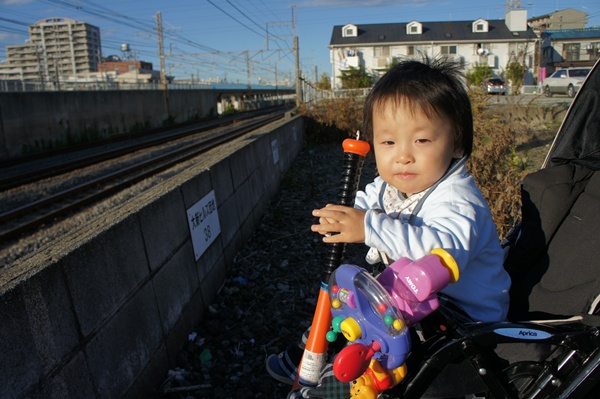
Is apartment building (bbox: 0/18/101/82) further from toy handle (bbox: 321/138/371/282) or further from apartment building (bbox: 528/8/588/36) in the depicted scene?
toy handle (bbox: 321/138/371/282)

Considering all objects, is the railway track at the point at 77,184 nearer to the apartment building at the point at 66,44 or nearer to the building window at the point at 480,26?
the building window at the point at 480,26

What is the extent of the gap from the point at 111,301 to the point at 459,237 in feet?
5.58

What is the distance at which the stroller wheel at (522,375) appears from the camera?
1.83m

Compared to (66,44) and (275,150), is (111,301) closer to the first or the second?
(275,150)

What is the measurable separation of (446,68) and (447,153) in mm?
337

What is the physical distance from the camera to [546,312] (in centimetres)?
211

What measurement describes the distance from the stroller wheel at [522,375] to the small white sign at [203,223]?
8.39ft

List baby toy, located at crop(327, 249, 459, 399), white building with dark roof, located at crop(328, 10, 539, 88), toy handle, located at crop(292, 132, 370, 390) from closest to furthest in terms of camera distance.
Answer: baby toy, located at crop(327, 249, 459, 399) → toy handle, located at crop(292, 132, 370, 390) → white building with dark roof, located at crop(328, 10, 539, 88)

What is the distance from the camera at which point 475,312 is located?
1.97 m

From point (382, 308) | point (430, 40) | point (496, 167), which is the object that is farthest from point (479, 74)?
point (382, 308)

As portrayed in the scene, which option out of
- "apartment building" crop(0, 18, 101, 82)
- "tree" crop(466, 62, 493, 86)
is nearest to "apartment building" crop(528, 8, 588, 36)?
"tree" crop(466, 62, 493, 86)

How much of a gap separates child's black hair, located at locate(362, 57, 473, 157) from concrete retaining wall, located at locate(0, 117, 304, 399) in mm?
1454

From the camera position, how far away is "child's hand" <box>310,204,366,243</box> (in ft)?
5.83

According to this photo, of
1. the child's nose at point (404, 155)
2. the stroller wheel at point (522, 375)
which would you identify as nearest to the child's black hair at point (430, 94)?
the child's nose at point (404, 155)
